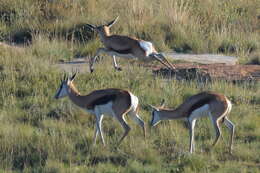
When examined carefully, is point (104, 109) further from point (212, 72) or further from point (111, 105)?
point (212, 72)

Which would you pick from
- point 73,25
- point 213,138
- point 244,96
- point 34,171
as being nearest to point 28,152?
point 34,171

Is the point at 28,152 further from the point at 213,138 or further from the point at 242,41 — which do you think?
the point at 242,41

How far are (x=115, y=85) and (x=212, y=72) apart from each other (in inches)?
81.5

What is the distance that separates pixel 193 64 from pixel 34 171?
230 inches

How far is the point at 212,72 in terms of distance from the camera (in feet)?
43.7

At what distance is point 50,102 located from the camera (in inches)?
454

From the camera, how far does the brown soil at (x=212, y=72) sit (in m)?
13.1

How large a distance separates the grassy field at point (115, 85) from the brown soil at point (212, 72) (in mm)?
388

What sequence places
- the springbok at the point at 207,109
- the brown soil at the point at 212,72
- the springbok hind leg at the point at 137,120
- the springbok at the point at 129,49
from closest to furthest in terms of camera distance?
1. the springbok at the point at 207,109
2. the springbok hind leg at the point at 137,120
3. the springbok at the point at 129,49
4. the brown soil at the point at 212,72

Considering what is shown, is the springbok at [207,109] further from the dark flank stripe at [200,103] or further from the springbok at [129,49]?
the springbok at [129,49]

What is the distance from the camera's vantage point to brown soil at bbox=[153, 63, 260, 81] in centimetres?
1310

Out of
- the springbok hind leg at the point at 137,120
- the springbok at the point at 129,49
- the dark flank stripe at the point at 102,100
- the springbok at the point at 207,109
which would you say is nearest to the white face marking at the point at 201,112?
the springbok at the point at 207,109

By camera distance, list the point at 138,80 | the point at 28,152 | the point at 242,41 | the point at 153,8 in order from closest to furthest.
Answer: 1. the point at 28,152
2. the point at 138,80
3. the point at 242,41
4. the point at 153,8

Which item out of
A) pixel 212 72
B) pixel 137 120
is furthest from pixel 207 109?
pixel 212 72
